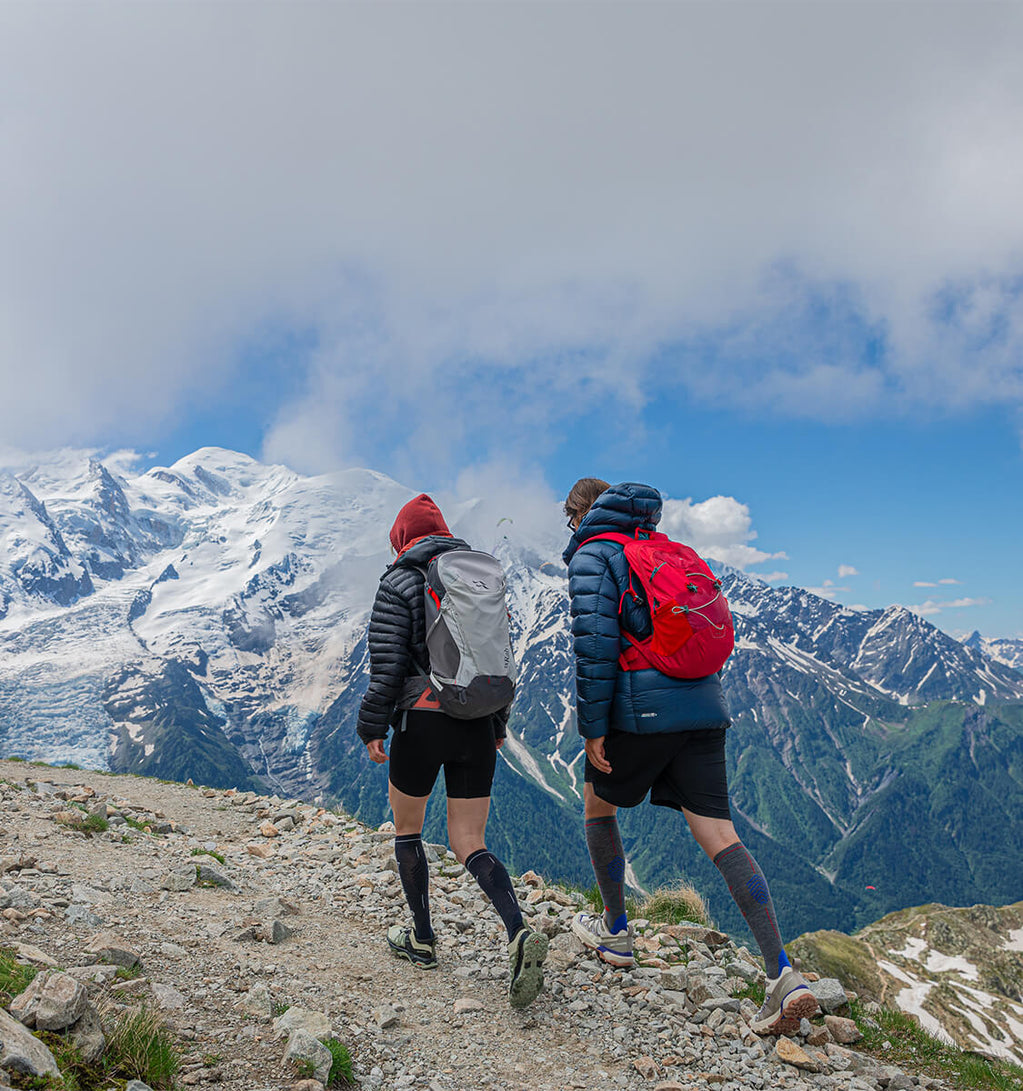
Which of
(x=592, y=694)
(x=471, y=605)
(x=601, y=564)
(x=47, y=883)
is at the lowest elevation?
(x=47, y=883)

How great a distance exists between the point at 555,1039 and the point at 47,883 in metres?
5.25

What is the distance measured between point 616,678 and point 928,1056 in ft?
12.6

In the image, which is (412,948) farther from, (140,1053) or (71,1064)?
(71,1064)

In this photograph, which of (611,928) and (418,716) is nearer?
(418,716)

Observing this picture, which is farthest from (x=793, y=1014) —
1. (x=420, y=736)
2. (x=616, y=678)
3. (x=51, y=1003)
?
(x=51, y=1003)

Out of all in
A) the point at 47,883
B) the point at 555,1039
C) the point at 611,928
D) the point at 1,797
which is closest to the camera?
the point at 555,1039

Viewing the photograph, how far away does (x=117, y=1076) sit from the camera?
341cm

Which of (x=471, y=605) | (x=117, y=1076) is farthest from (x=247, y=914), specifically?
(x=471, y=605)

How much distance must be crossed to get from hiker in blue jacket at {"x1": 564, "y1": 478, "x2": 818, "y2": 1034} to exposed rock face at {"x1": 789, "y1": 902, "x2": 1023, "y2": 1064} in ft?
136

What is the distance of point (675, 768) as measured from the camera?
5.50 meters

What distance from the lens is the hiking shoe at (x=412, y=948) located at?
6.17m

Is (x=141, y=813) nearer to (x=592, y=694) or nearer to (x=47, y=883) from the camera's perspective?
(x=47, y=883)

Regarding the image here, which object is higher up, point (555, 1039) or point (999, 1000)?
point (555, 1039)

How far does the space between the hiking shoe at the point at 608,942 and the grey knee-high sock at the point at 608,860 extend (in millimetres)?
76
